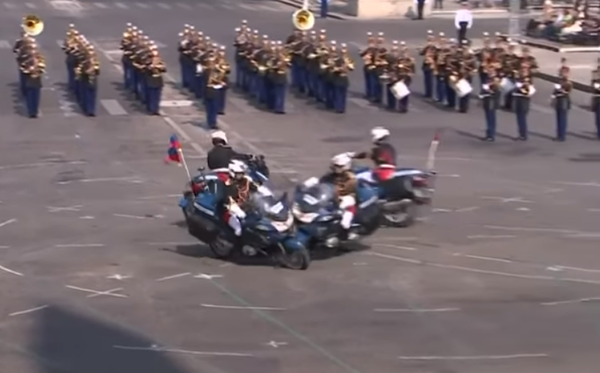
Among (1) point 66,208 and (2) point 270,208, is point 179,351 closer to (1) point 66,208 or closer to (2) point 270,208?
(2) point 270,208

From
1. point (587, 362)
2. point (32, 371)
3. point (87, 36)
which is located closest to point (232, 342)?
point (32, 371)

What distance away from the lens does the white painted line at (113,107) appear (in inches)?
1221

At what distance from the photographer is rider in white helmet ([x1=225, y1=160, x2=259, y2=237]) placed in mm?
16828

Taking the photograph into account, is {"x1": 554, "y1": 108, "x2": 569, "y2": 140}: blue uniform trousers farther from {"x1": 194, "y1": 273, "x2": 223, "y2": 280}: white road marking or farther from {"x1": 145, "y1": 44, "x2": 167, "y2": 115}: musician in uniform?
{"x1": 194, "y1": 273, "x2": 223, "y2": 280}: white road marking

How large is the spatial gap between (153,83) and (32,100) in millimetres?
2597

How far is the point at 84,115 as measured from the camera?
30.6 m

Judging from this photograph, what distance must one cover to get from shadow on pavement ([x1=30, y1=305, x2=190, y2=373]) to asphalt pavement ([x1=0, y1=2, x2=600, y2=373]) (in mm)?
28

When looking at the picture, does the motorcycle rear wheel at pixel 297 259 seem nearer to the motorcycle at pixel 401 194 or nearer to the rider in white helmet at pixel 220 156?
the rider in white helmet at pixel 220 156

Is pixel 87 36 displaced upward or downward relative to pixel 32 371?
downward

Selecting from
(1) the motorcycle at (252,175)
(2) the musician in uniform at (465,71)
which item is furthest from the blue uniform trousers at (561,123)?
(1) the motorcycle at (252,175)

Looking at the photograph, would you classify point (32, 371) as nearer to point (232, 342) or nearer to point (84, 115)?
point (232, 342)

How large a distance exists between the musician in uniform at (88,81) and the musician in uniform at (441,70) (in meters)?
7.69

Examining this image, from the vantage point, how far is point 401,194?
19.1 meters

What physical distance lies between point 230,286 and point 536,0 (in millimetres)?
48742
